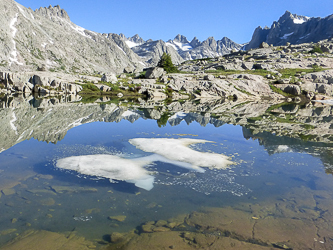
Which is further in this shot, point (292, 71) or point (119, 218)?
point (292, 71)

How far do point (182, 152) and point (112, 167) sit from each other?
6.08 meters

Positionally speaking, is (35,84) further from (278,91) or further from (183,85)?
(278,91)

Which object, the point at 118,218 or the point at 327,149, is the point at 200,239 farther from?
the point at 327,149

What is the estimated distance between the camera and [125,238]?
7973 millimetres

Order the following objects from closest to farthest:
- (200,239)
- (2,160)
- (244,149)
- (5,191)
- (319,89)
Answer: (200,239) < (5,191) < (2,160) < (244,149) < (319,89)

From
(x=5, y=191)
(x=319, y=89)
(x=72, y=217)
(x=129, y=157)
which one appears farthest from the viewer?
(x=319, y=89)

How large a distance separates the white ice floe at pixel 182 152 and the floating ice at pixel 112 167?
2578mm

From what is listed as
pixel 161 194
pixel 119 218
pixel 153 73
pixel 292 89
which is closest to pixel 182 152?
pixel 161 194

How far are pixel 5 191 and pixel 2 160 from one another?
5.23 m

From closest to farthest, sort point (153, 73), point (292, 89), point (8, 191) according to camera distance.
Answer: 1. point (8, 191)
2. point (292, 89)
3. point (153, 73)

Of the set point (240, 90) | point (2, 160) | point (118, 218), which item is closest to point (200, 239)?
point (118, 218)

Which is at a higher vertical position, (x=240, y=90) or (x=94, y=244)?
(x=240, y=90)

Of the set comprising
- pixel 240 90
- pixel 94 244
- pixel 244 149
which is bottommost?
pixel 94 244

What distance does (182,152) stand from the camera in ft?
60.5
